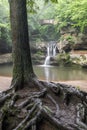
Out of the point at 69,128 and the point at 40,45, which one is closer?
the point at 69,128

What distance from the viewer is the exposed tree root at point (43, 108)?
495cm

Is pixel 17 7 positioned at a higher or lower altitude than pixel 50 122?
higher

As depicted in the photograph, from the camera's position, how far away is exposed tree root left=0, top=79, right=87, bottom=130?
495cm

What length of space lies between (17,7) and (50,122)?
339 centimetres

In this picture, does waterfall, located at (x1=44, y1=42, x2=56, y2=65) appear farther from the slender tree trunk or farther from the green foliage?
the slender tree trunk

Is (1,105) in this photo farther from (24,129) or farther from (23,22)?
(23,22)

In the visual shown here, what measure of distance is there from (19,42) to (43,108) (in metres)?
2.22

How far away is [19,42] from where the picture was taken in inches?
263

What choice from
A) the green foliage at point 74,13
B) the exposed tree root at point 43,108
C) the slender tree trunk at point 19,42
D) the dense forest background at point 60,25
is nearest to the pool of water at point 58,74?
the dense forest background at point 60,25

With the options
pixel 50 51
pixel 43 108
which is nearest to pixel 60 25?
pixel 50 51

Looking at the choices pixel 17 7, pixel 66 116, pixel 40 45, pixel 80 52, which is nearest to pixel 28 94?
pixel 66 116

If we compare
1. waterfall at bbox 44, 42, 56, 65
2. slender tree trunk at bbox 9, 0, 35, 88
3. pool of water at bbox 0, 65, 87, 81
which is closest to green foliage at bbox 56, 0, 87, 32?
waterfall at bbox 44, 42, 56, 65

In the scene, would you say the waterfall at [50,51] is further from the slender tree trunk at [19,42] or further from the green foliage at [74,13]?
the slender tree trunk at [19,42]

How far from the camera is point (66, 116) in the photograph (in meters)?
5.38
